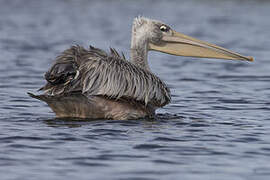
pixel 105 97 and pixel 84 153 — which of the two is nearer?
pixel 84 153

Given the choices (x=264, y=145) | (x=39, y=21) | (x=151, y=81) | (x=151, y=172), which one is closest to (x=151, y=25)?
(x=151, y=81)

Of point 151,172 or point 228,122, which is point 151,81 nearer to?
point 228,122

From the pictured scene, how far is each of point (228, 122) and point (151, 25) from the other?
4.98ft

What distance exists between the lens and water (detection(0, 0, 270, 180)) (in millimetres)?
5383

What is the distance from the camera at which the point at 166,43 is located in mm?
8297

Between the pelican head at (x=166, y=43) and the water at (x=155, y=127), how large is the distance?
0.73m

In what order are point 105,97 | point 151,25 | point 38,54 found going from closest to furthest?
point 105,97, point 151,25, point 38,54

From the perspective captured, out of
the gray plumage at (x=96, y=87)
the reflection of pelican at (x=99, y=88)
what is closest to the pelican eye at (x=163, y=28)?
the reflection of pelican at (x=99, y=88)

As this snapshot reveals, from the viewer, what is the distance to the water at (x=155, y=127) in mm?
5383

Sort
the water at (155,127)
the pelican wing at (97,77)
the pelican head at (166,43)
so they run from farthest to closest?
the pelican head at (166,43)
the pelican wing at (97,77)
the water at (155,127)

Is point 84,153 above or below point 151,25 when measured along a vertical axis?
below

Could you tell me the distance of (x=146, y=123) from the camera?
7223mm

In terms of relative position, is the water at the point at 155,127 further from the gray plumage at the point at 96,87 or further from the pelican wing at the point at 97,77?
the pelican wing at the point at 97,77

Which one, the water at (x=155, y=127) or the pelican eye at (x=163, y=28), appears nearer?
the water at (x=155, y=127)
